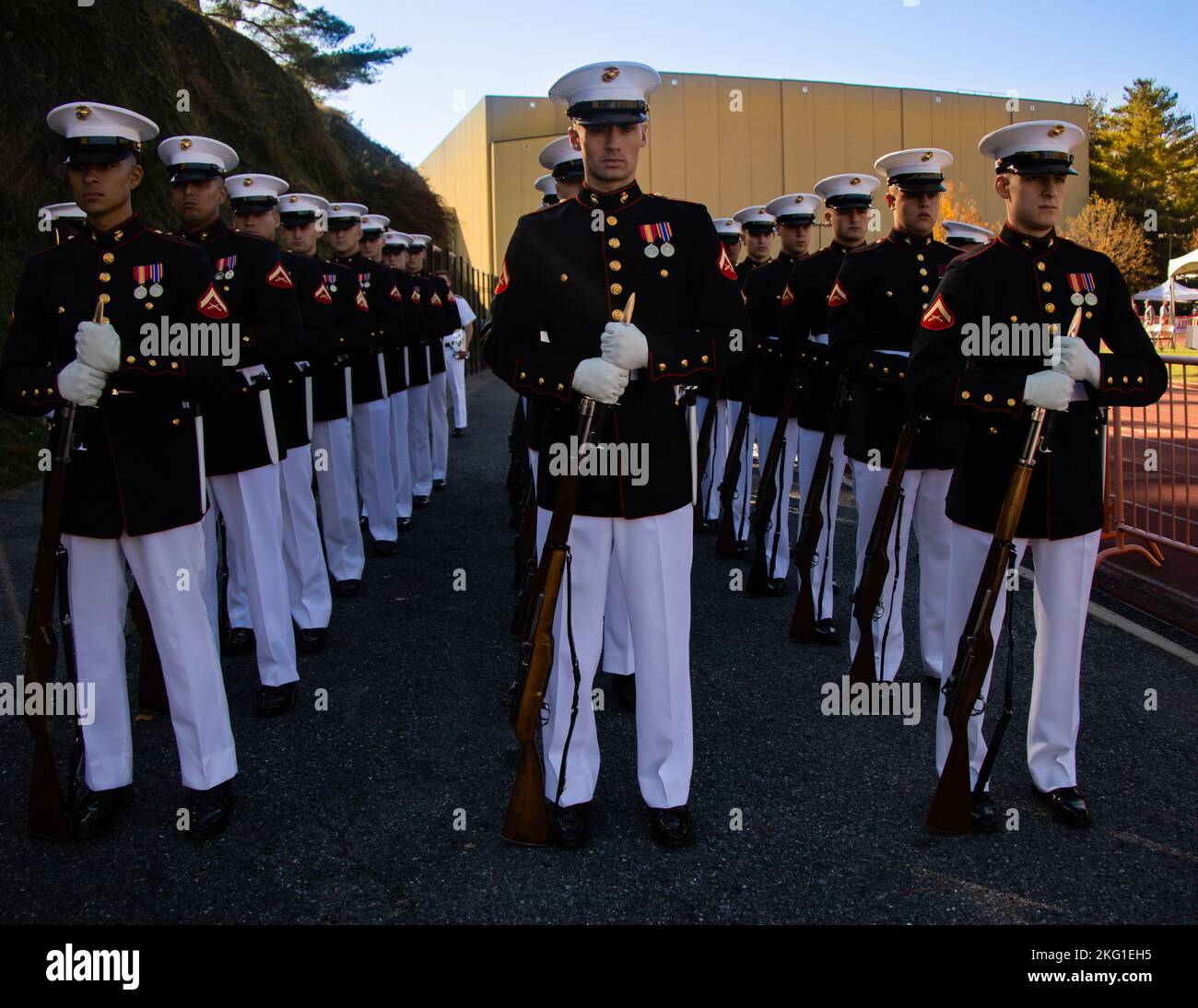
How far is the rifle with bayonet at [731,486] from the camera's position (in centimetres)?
730

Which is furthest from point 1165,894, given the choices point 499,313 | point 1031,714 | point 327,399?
point 327,399

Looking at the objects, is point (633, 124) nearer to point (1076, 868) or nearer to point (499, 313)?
point (499, 313)

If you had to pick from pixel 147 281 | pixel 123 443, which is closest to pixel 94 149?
pixel 147 281

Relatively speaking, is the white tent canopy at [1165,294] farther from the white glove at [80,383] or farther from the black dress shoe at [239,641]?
the white glove at [80,383]

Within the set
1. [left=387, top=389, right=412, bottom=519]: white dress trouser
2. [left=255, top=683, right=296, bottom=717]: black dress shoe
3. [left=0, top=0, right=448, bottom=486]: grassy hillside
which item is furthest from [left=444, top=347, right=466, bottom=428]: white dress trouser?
[left=255, top=683, right=296, bottom=717]: black dress shoe

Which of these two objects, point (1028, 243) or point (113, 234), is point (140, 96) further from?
point (1028, 243)

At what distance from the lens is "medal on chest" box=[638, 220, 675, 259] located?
354 centimetres

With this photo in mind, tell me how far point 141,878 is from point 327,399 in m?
3.91

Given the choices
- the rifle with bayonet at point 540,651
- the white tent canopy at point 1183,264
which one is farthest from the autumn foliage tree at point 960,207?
the rifle with bayonet at point 540,651

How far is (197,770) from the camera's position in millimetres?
3768

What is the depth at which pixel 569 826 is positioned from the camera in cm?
360

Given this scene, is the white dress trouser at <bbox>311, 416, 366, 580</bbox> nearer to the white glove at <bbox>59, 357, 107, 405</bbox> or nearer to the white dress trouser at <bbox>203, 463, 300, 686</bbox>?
the white dress trouser at <bbox>203, 463, 300, 686</bbox>

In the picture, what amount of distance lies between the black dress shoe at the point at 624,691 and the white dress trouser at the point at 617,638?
0.03 m

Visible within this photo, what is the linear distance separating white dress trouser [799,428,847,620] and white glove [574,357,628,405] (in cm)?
251
